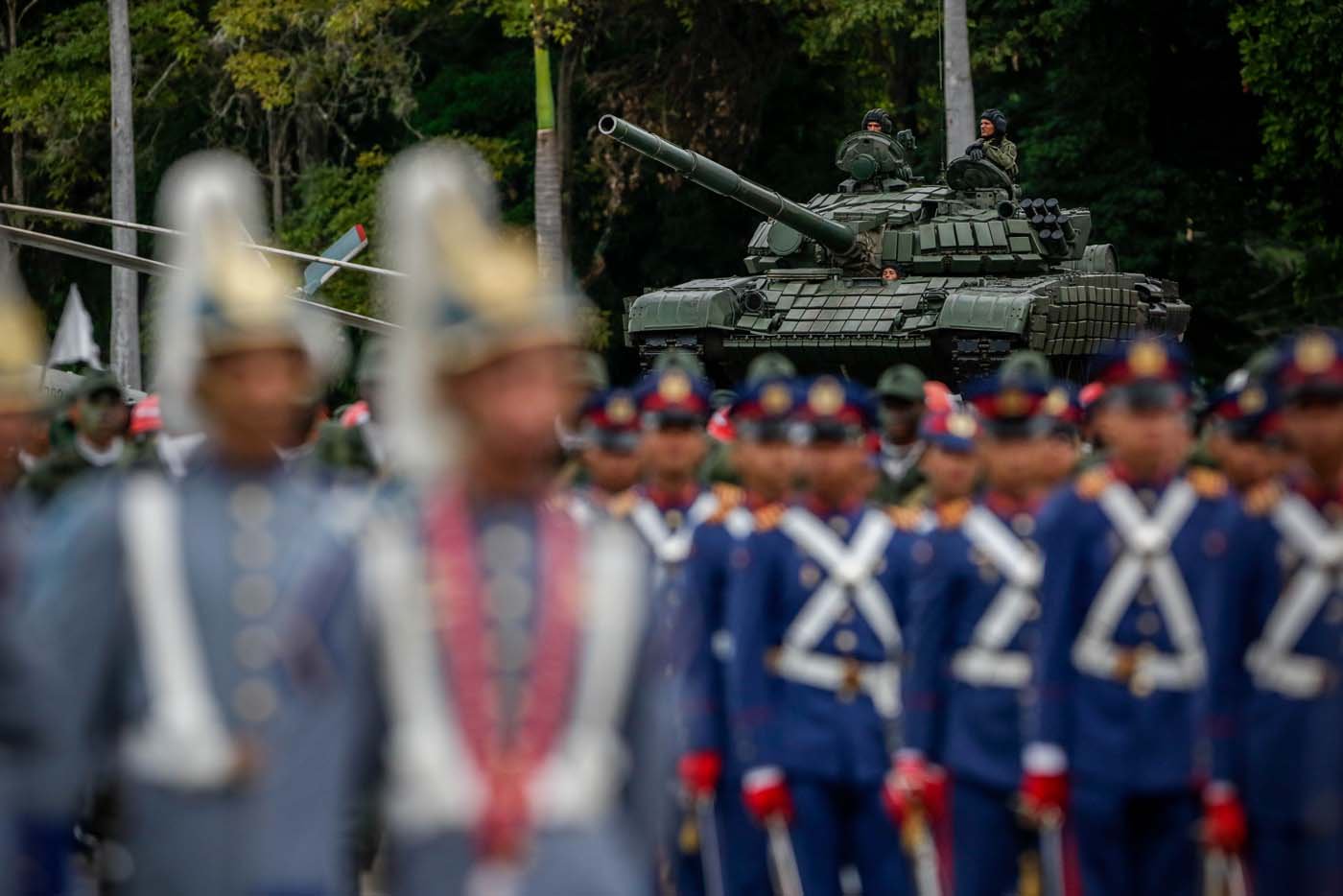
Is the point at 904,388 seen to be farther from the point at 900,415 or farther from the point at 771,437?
the point at 771,437

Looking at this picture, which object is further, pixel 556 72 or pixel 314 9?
pixel 556 72

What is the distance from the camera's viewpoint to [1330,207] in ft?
120

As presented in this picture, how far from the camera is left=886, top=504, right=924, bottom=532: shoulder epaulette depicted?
8.64 m

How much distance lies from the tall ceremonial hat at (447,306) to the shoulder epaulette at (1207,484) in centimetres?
349

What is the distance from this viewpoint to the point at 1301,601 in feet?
23.1

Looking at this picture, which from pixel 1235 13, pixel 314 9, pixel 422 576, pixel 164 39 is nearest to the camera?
pixel 422 576

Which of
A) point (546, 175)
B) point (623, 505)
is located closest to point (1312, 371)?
point (623, 505)

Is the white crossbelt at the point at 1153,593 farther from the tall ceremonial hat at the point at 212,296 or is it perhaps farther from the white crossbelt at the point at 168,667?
the white crossbelt at the point at 168,667

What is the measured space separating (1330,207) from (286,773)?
110ft

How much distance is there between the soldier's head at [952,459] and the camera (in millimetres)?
8992

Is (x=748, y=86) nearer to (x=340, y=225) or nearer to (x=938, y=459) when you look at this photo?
(x=340, y=225)

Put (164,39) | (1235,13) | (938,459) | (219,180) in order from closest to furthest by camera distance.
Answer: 1. (219,180)
2. (938,459)
3. (1235,13)
4. (164,39)

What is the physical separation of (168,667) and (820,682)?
3.75 metres

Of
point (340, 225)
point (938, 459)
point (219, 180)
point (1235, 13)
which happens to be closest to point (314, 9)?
point (340, 225)
